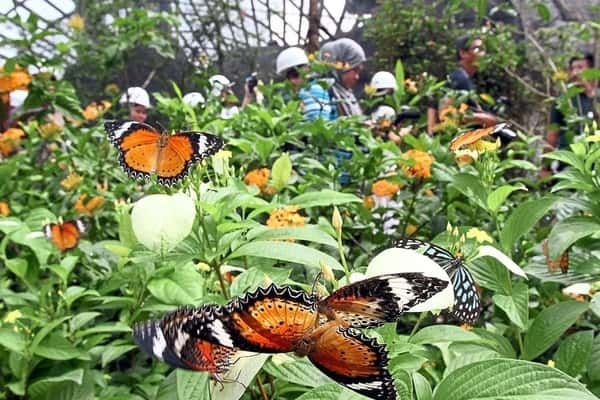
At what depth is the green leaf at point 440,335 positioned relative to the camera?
2.31 feet

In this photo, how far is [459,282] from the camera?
68 centimetres

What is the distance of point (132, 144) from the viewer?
853mm

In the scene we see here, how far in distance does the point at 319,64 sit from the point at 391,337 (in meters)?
2.39

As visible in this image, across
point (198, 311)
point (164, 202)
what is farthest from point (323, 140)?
point (198, 311)

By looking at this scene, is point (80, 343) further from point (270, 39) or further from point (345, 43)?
point (270, 39)

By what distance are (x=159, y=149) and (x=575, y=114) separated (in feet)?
7.33

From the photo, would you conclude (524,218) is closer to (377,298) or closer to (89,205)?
(377,298)

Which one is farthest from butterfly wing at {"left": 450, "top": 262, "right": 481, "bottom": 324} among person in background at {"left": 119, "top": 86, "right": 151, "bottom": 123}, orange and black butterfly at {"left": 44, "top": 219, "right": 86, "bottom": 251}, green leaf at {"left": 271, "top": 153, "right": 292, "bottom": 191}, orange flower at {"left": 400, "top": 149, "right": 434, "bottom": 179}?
person in background at {"left": 119, "top": 86, "right": 151, "bottom": 123}

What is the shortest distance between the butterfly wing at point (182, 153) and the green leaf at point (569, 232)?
47cm

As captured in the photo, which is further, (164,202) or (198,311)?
(164,202)

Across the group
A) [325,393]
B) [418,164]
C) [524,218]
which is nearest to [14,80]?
[418,164]

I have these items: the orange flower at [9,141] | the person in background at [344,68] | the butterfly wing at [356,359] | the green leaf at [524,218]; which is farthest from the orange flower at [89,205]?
the person in background at [344,68]

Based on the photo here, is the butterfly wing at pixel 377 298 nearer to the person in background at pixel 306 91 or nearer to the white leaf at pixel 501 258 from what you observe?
the white leaf at pixel 501 258

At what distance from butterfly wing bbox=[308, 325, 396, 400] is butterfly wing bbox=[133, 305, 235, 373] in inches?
2.6
